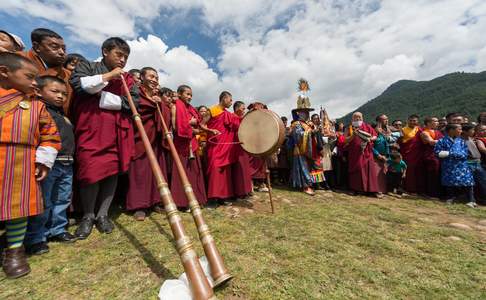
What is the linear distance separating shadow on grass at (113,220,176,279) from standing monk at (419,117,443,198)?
23.7 feet

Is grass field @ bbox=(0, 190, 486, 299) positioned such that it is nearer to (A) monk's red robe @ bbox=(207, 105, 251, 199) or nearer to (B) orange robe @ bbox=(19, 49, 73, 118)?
(A) monk's red robe @ bbox=(207, 105, 251, 199)

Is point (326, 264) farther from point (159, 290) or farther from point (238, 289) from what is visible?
point (159, 290)

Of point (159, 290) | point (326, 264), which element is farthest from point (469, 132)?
point (159, 290)

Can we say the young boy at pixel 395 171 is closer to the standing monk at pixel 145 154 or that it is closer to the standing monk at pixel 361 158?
the standing monk at pixel 361 158

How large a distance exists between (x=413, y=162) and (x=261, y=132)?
5480mm

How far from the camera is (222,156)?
4.57 metres

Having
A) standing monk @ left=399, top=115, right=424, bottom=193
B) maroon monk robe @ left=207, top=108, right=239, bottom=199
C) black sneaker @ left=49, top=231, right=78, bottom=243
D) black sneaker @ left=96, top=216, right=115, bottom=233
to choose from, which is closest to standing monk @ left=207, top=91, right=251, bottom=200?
maroon monk robe @ left=207, top=108, right=239, bottom=199

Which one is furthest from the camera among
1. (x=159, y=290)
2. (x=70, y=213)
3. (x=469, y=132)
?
(x=469, y=132)

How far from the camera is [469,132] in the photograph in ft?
19.7

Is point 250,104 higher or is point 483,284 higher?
point 250,104

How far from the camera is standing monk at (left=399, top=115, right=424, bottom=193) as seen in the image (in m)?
6.98

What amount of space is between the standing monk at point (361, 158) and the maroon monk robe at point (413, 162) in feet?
4.88

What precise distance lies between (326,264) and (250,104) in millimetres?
4766

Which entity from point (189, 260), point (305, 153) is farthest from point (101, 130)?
point (305, 153)
